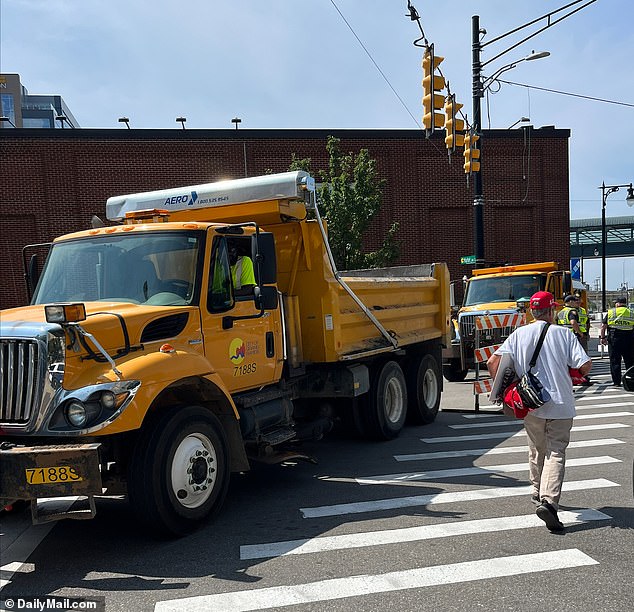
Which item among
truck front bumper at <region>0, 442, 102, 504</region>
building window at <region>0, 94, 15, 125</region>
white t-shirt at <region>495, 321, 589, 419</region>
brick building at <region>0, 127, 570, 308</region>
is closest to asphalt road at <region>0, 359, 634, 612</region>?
truck front bumper at <region>0, 442, 102, 504</region>

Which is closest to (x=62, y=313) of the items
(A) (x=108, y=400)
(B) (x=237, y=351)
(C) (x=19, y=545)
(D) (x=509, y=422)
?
(A) (x=108, y=400)

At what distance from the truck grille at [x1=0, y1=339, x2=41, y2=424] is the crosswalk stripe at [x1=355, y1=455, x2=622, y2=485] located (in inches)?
134

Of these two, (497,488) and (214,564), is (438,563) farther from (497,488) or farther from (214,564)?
(497,488)

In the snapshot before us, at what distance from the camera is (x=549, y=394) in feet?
17.4

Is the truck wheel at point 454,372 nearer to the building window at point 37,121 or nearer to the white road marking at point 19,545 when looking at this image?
the white road marking at point 19,545

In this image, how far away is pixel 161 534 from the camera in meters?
5.09

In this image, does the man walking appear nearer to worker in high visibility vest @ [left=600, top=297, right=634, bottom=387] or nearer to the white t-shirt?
the white t-shirt

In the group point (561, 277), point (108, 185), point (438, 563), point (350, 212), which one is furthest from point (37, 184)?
point (438, 563)

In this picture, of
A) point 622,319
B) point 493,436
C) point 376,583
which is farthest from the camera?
point 622,319

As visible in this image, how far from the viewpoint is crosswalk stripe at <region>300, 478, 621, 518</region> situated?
19.2 feet

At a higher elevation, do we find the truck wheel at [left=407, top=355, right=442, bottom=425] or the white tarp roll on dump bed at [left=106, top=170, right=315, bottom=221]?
the white tarp roll on dump bed at [left=106, top=170, right=315, bottom=221]

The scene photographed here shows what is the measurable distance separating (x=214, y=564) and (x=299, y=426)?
3265 mm

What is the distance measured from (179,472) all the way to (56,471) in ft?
3.29

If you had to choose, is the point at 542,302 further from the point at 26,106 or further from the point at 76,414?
the point at 26,106
